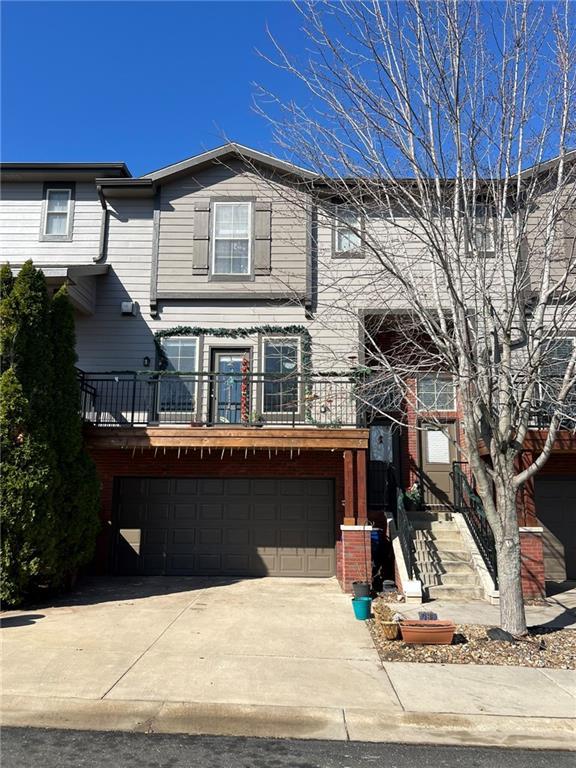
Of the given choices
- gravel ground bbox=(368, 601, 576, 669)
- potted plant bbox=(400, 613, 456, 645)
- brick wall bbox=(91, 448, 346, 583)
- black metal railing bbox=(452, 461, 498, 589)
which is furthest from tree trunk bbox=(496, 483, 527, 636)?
brick wall bbox=(91, 448, 346, 583)

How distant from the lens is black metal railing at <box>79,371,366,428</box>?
37.8 feet

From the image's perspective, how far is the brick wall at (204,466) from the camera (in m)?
11.8

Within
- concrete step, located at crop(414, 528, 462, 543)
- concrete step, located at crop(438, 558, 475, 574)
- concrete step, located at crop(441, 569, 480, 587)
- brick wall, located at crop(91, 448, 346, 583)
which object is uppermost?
brick wall, located at crop(91, 448, 346, 583)

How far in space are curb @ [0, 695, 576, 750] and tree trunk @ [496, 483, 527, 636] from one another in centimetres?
240

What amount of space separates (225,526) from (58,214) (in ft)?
26.0

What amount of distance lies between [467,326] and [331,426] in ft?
12.6

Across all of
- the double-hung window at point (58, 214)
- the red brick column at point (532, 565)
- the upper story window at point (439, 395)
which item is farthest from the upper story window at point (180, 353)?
the red brick column at point (532, 565)

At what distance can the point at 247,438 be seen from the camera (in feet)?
34.6

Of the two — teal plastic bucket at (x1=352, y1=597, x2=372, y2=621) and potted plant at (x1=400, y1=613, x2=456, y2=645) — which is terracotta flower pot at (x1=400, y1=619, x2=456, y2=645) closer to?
potted plant at (x1=400, y1=613, x2=456, y2=645)

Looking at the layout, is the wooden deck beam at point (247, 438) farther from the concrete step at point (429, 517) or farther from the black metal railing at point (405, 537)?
the concrete step at point (429, 517)

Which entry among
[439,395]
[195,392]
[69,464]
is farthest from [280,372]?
[69,464]

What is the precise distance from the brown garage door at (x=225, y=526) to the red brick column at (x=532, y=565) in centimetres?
367

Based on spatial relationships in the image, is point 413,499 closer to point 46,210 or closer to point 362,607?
point 362,607

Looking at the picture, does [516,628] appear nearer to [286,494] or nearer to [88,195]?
[286,494]
